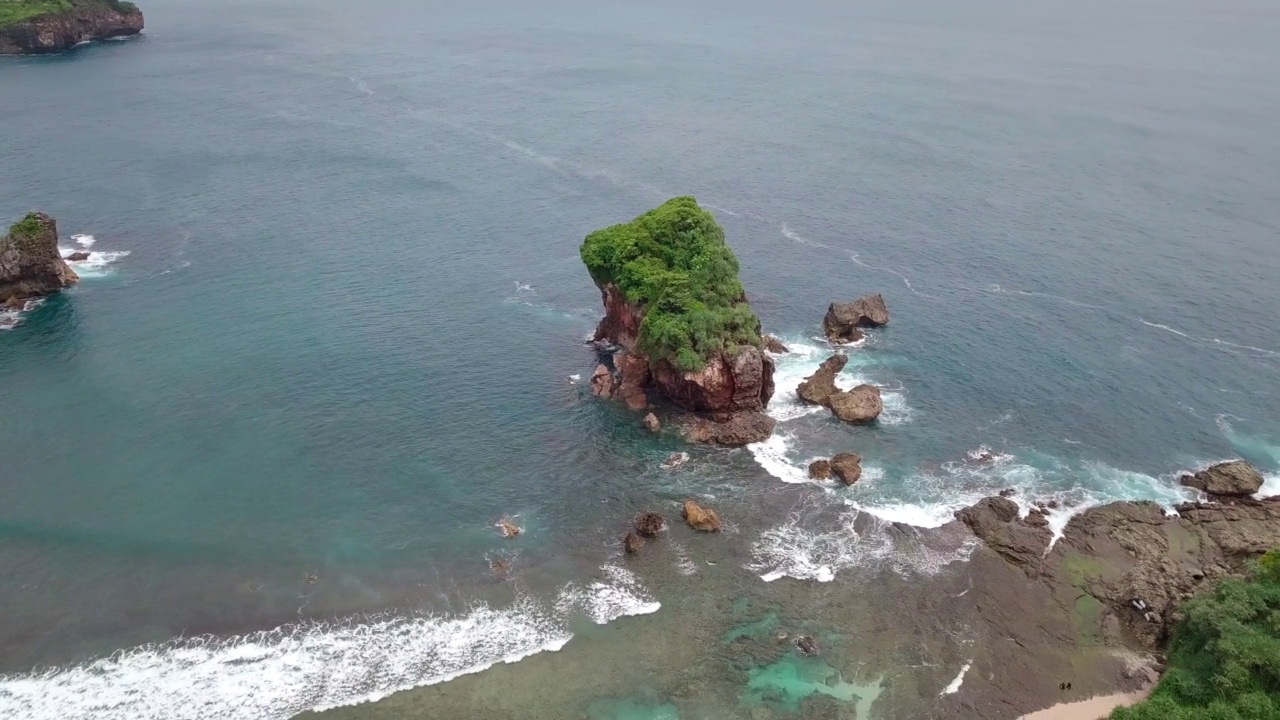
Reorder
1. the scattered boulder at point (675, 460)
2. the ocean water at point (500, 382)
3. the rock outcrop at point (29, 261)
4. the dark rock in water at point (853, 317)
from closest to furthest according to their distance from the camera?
the ocean water at point (500, 382) → the scattered boulder at point (675, 460) → the dark rock in water at point (853, 317) → the rock outcrop at point (29, 261)

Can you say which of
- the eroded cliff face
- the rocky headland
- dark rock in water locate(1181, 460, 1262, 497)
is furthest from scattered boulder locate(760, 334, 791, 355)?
dark rock in water locate(1181, 460, 1262, 497)

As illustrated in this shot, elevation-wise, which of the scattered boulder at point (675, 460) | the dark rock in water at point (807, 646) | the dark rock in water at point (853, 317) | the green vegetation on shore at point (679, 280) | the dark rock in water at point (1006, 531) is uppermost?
the green vegetation on shore at point (679, 280)

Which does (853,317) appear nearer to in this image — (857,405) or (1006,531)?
(857,405)

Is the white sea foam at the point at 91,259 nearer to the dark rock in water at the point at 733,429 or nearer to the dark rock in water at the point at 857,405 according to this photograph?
the dark rock in water at the point at 733,429

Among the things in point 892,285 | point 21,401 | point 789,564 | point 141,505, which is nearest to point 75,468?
point 141,505

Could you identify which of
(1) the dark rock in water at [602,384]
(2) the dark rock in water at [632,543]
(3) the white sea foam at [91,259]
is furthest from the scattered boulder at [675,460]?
Answer: (3) the white sea foam at [91,259]

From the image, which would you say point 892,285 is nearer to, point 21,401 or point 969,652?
point 969,652
